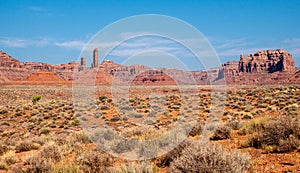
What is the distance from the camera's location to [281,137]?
8008 mm

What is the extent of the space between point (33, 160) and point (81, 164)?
1463 mm

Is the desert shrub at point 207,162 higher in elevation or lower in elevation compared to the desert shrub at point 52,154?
higher

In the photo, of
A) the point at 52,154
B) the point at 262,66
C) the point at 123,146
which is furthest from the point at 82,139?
the point at 262,66

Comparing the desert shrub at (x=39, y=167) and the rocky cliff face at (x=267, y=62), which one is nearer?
the desert shrub at (x=39, y=167)

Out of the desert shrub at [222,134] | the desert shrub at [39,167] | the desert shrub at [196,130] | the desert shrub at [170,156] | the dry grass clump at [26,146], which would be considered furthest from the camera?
the desert shrub at [196,130]

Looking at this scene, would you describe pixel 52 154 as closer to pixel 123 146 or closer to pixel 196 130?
pixel 123 146

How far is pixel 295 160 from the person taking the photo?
6539mm

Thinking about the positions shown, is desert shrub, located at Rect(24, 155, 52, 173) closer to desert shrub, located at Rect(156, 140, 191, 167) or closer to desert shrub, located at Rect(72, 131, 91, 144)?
desert shrub, located at Rect(156, 140, 191, 167)

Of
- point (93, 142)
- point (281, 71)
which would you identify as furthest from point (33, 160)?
point (281, 71)

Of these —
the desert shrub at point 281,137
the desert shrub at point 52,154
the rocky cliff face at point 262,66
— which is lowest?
the desert shrub at point 52,154

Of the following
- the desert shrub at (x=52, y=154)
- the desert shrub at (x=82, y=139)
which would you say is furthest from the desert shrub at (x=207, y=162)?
the desert shrub at (x=82, y=139)

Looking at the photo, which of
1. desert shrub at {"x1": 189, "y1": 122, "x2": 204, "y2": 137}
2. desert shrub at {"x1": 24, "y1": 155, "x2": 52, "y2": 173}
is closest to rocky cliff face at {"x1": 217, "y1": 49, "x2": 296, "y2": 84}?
desert shrub at {"x1": 189, "y1": 122, "x2": 204, "y2": 137}

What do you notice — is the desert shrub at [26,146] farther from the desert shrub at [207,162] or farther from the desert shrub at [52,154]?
the desert shrub at [207,162]

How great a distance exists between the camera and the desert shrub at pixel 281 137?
749 centimetres
